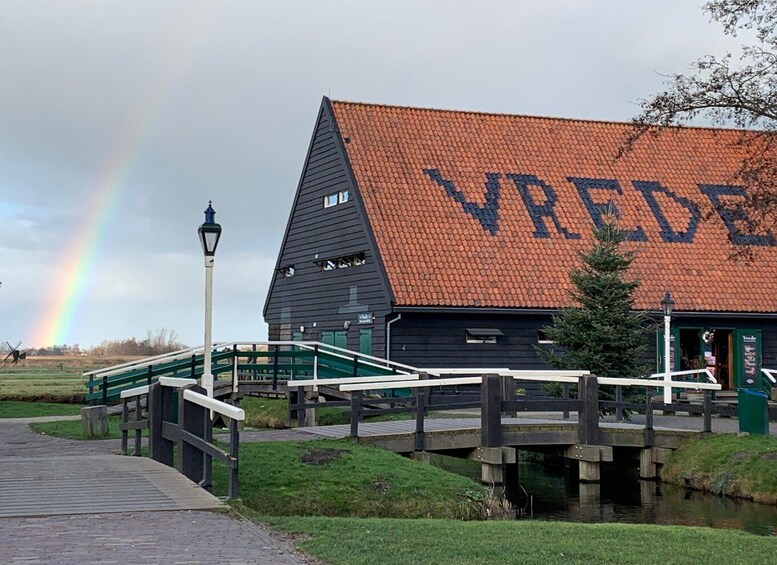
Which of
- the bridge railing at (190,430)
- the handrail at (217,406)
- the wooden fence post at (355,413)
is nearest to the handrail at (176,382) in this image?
the bridge railing at (190,430)

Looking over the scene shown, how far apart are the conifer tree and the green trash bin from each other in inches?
162

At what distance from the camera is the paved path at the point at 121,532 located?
854 centimetres

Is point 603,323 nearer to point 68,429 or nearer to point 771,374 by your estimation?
point 771,374

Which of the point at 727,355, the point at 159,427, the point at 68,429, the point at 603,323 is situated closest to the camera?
the point at 159,427

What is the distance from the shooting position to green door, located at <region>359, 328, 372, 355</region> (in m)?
31.1

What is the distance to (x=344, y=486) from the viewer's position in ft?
47.2

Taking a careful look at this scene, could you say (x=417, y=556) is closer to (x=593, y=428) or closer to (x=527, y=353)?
(x=593, y=428)

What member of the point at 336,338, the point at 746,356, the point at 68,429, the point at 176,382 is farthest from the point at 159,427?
the point at 746,356

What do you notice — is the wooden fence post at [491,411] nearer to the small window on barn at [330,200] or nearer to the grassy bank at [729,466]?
the grassy bank at [729,466]

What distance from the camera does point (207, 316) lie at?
52.8ft

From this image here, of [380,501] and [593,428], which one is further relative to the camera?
[593,428]

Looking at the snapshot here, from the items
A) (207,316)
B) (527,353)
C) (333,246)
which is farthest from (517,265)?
(207,316)

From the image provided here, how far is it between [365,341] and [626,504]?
561 inches

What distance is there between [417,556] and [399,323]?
21.2 m
